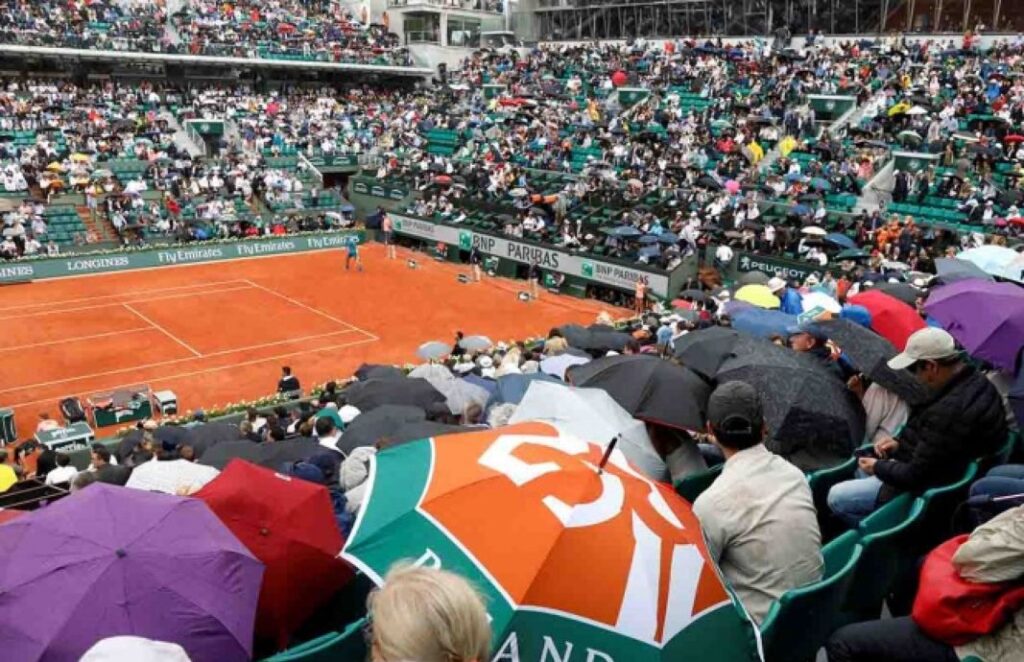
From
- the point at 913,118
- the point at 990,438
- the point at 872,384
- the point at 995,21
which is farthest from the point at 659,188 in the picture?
the point at 990,438

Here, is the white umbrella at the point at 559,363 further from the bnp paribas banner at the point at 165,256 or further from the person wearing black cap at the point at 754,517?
the bnp paribas banner at the point at 165,256

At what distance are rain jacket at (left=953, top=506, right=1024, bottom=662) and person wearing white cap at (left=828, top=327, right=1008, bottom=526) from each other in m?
1.66

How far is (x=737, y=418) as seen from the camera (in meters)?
4.25

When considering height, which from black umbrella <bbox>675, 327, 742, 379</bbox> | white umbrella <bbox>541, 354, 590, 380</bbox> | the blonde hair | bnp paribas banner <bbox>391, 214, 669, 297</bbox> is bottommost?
bnp paribas banner <bbox>391, 214, 669, 297</bbox>

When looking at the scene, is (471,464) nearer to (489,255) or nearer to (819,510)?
(819,510)

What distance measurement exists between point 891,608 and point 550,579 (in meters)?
3.39

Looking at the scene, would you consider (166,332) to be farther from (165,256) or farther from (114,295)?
(165,256)

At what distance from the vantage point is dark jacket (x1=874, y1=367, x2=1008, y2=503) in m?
5.12

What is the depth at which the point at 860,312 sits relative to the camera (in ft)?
28.3

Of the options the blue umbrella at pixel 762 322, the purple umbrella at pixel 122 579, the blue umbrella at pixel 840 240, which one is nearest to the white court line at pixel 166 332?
the blue umbrella at pixel 762 322

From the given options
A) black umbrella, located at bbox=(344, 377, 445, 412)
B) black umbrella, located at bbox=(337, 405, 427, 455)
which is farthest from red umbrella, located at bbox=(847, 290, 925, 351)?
black umbrella, located at bbox=(344, 377, 445, 412)

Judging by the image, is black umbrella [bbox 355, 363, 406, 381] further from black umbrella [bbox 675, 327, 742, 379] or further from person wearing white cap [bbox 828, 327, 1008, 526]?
person wearing white cap [bbox 828, 327, 1008, 526]

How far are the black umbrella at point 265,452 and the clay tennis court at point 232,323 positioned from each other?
10.2 meters

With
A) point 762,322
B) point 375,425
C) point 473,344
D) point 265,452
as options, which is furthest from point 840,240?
point 265,452
